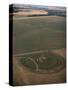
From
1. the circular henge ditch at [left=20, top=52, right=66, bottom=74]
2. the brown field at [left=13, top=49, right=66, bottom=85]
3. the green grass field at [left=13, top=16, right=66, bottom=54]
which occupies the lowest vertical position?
the brown field at [left=13, top=49, right=66, bottom=85]

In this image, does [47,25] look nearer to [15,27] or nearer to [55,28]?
[55,28]

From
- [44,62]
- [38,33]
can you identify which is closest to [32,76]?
[44,62]

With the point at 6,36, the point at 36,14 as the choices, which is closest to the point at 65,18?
the point at 36,14

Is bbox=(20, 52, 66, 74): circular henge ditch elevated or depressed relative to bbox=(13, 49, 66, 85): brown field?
elevated

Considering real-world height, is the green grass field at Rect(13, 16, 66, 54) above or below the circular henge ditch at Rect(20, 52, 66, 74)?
above

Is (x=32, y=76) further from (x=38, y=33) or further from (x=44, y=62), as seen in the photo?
(x=38, y=33)

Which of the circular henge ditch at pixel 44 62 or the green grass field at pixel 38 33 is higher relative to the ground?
the green grass field at pixel 38 33

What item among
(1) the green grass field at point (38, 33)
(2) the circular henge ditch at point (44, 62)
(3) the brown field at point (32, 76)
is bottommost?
(3) the brown field at point (32, 76)
